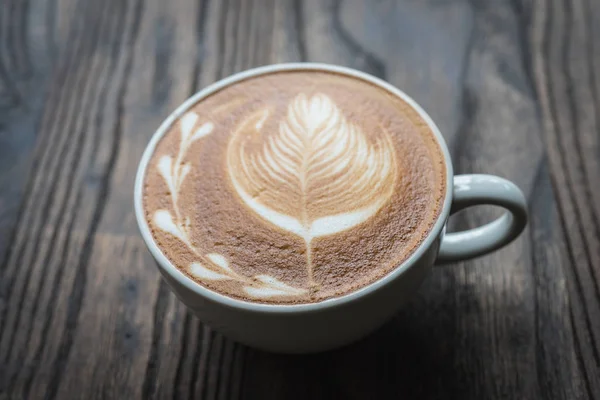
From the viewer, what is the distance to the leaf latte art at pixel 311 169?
0.80 m

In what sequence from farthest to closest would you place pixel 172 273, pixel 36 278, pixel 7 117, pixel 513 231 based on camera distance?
pixel 7 117, pixel 36 278, pixel 513 231, pixel 172 273

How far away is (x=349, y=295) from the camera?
0.72 meters

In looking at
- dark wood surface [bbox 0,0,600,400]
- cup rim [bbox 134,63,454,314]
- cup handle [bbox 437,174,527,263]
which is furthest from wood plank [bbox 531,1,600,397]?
cup rim [bbox 134,63,454,314]

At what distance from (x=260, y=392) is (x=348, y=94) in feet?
1.35

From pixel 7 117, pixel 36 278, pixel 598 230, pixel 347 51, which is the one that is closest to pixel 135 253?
pixel 36 278

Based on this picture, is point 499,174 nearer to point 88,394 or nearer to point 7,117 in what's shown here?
point 88,394

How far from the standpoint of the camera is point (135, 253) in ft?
3.37

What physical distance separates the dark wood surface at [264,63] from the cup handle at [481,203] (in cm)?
11

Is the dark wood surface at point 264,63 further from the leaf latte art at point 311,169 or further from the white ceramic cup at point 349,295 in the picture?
the leaf latte art at point 311,169

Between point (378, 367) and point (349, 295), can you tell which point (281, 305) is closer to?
point (349, 295)

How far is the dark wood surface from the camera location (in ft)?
2.96

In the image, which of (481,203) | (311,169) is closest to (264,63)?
(311,169)

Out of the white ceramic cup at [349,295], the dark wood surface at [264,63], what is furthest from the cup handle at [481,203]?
the dark wood surface at [264,63]

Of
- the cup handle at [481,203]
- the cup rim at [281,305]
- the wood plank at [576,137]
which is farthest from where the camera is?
the wood plank at [576,137]
